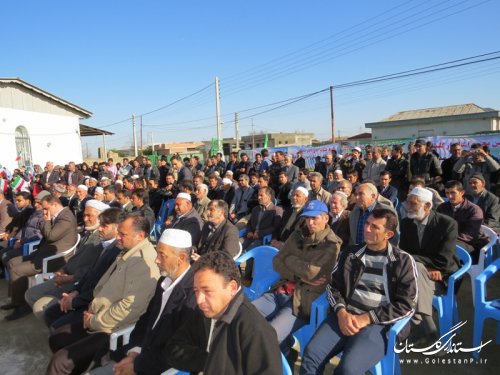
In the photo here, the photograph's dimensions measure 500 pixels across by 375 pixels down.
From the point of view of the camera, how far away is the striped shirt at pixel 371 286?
98.6 inches

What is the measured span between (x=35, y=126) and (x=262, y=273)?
1967 centimetres

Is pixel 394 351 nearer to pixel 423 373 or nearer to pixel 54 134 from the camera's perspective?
pixel 423 373

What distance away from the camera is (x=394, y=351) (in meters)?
2.40

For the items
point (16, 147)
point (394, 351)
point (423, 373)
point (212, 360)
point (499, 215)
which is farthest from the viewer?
point (16, 147)

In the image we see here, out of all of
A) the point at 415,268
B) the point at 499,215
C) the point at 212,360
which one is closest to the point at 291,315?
the point at 415,268

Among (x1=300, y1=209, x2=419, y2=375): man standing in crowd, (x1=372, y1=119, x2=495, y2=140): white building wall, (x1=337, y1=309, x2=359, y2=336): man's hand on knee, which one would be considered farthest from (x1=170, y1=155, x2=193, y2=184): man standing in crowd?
(x1=372, y1=119, x2=495, y2=140): white building wall

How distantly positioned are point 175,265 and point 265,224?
2.76 meters

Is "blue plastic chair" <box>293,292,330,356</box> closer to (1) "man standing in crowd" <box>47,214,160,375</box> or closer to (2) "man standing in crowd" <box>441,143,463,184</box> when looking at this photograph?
(1) "man standing in crowd" <box>47,214,160,375</box>

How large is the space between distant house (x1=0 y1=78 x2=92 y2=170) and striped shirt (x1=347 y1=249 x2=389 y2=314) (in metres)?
19.5

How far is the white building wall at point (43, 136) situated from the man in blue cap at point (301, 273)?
18.7 meters

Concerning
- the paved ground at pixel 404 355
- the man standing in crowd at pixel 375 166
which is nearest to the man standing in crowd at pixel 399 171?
the man standing in crowd at pixel 375 166

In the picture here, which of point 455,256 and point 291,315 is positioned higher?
point 455,256

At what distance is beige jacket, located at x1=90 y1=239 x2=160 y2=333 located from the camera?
2.67 meters

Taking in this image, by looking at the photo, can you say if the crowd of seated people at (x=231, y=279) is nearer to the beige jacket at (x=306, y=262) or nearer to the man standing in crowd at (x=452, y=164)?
the beige jacket at (x=306, y=262)
